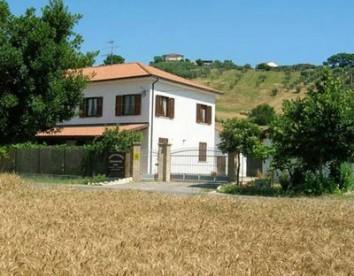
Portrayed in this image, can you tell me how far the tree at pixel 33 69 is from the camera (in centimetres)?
2019

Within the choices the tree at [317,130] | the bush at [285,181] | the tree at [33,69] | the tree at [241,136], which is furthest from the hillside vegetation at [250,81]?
the tree at [33,69]

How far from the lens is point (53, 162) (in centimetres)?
3556

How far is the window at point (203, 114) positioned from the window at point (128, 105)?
5825 millimetres

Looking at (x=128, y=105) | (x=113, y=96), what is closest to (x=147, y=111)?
(x=128, y=105)

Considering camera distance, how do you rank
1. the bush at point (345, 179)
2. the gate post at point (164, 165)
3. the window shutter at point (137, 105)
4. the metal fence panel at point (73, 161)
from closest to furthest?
the bush at point (345, 179) < the gate post at point (164, 165) < the metal fence panel at point (73, 161) < the window shutter at point (137, 105)

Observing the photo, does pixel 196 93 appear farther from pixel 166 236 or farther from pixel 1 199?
pixel 166 236

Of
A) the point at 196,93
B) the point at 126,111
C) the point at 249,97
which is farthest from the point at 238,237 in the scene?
the point at 249,97

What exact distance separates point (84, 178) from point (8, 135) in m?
12.3

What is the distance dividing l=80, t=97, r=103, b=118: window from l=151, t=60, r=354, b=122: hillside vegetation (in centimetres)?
3810

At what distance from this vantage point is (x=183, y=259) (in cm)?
527

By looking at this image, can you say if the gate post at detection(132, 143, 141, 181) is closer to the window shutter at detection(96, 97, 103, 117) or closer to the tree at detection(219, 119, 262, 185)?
the tree at detection(219, 119, 262, 185)

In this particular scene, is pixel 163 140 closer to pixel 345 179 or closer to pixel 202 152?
pixel 202 152

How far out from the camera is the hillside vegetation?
86.8 m

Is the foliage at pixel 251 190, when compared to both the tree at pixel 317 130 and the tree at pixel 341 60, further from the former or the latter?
the tree at pixel 341 60
